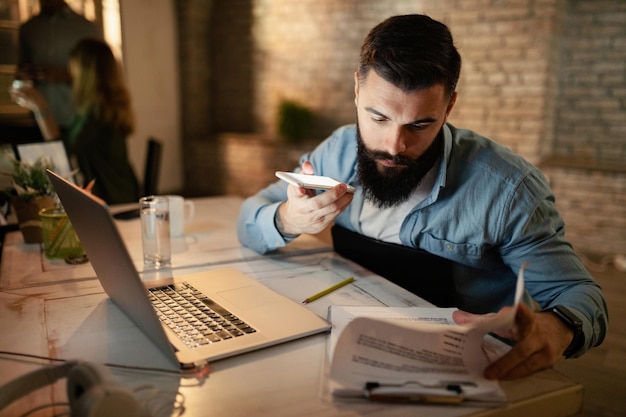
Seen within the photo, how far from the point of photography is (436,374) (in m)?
0.87

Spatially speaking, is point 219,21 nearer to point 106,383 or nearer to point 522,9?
point 522,9

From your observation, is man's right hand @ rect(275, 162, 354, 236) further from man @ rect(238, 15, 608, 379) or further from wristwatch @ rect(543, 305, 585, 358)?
wristwatch @ rect(543, 305, 585, 358)

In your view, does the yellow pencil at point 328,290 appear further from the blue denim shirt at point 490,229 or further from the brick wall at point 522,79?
the brick wall at point 522,79

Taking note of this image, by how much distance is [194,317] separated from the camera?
43.1 inches

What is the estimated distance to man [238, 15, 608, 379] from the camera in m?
1.28

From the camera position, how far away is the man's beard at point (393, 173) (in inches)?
55.0

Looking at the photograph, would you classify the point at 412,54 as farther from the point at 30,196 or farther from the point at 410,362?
the point at 30,196

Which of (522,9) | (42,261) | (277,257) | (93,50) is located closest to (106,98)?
(93,50)

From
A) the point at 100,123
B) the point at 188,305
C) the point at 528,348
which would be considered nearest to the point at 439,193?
the point at 528,348

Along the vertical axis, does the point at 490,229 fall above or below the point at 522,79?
below

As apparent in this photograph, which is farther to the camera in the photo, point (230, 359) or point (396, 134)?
point (396, 134)

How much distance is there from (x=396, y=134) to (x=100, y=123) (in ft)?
8.45

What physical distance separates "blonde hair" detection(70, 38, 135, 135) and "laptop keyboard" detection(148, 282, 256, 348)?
245 cm

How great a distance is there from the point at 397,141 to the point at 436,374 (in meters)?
0.62
